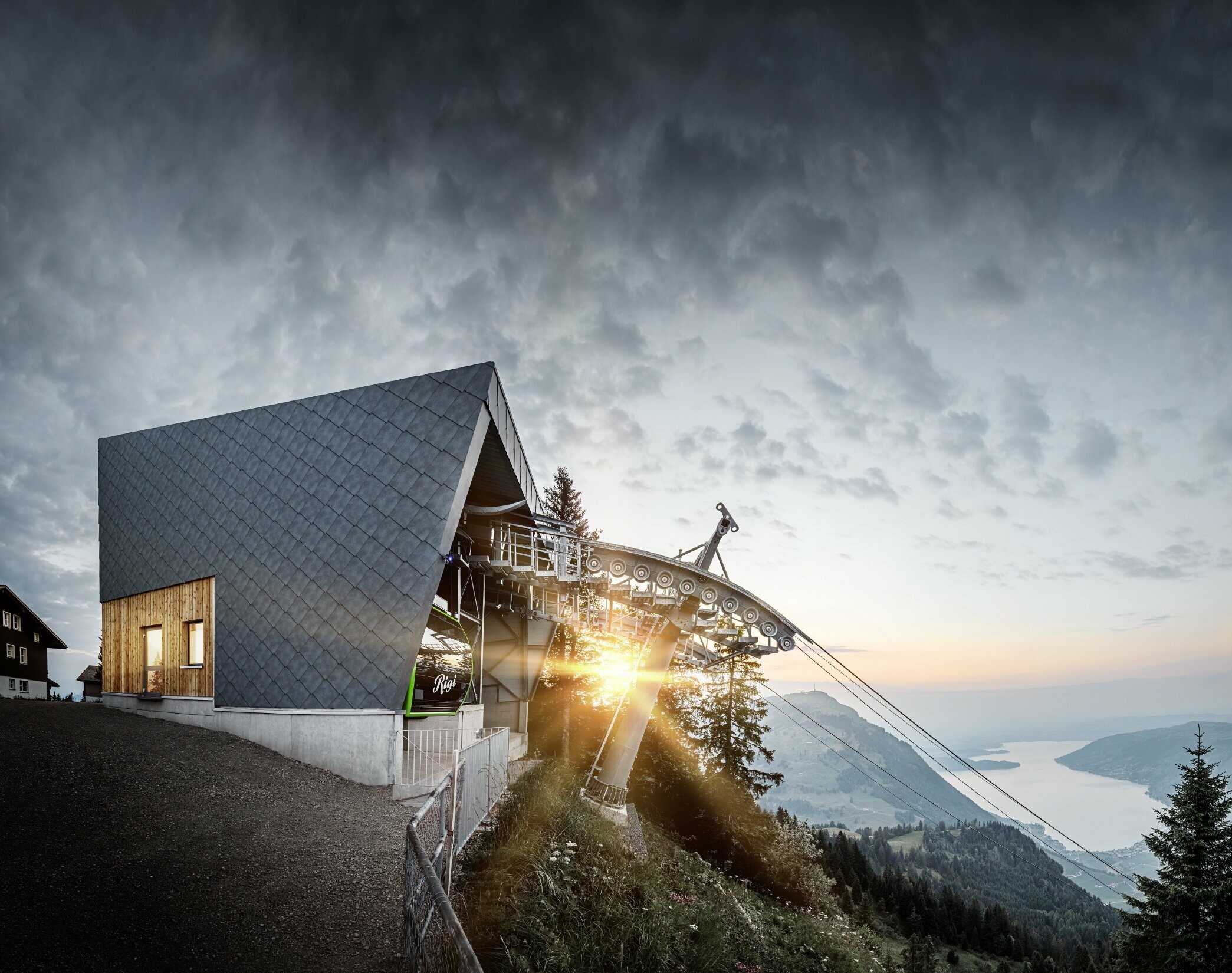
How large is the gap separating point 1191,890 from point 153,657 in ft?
124

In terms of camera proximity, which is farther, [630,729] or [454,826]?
[630,729]

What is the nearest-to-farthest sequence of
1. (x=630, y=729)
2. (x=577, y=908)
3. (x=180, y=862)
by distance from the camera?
(x=577, y=908), (x=180, y=862), (x=630, y=729)

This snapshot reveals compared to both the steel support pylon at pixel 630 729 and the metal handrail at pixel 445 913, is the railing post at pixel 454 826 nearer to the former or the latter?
the metal handrail at pixel 445 913

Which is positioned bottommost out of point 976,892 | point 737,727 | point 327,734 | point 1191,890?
point 976,892

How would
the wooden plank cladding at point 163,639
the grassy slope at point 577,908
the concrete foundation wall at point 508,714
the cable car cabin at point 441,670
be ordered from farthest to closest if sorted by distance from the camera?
the concrete foundation wall at point 508,714, the wooden plank cladding at point 163,639, the cable car cabin at point 441,670, the grassy slope at point 577,908

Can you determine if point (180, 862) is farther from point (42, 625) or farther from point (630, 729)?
point (42, 625)

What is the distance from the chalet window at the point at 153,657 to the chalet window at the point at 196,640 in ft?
6.28

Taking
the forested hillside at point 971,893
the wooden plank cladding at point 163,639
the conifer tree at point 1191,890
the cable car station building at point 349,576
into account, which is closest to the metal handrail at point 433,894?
the cable car station building at point 349,576

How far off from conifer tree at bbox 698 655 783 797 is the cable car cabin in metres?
17.1

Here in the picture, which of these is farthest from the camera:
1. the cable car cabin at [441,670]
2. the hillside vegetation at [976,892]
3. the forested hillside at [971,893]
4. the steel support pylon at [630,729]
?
the hillside vegetation at [976,892]

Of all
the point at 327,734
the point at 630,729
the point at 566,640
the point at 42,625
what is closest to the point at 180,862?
the point at 327,734

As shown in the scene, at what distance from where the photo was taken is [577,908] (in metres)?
7.38

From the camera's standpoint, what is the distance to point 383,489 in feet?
51.8

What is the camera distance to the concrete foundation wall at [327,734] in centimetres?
1423
